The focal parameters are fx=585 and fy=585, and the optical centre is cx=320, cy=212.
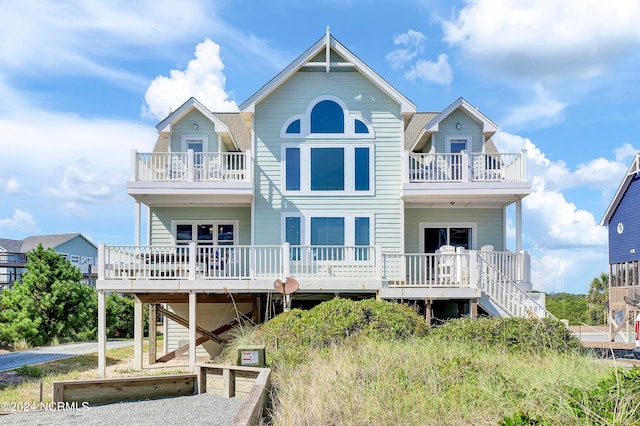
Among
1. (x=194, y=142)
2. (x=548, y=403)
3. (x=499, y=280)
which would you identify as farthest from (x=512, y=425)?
(x=194, y=142)

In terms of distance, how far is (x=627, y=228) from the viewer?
3050cm

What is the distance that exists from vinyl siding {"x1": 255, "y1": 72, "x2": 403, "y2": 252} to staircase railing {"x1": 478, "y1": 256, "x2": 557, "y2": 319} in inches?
120

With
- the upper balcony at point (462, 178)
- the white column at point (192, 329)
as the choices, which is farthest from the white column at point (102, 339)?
the upper balcony at point (462, 178)

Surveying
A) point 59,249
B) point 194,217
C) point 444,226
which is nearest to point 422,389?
point 444,226

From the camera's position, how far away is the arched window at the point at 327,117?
17.6 metres

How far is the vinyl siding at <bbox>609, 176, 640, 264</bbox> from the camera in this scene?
95.7ft

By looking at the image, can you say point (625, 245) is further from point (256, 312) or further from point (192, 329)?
point (192, 329)

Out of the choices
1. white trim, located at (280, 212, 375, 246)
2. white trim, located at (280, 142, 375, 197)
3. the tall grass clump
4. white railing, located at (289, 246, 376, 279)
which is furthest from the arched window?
the tall grass clump

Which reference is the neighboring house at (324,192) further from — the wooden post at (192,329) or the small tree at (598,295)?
the small tree at (598,295)

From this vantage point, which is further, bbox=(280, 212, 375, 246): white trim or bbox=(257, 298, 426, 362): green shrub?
bbox=(280, 212, 375, 246): white trim

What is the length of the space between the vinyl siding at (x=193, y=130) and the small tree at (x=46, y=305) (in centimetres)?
896

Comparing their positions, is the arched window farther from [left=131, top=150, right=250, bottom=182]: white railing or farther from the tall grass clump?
the tall grass clump

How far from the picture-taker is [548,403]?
5.82m

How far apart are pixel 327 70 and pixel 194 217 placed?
6156 mm
